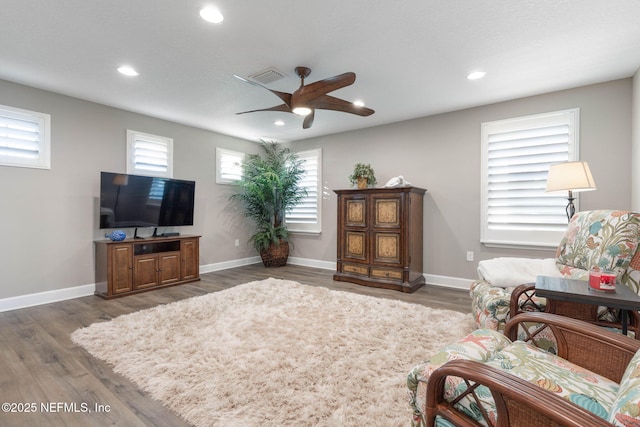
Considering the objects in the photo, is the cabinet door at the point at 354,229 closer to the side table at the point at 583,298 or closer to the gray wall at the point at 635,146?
the side table at the point at 583,298

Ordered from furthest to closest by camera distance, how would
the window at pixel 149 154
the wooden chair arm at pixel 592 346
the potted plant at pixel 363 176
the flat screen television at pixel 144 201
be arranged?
the potted plant at pixel 363 176
the window at pixel 149 154
the flat screen television at pixel 144 201
the wooden chair arm at pixel 592 346

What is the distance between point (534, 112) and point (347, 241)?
306cm

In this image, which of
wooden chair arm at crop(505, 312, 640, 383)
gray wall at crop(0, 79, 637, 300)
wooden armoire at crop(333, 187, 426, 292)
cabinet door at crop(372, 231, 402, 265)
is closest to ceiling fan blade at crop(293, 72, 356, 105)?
wooden armoire at crop(333, 187, 426, 292)

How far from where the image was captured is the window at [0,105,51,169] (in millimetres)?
3285

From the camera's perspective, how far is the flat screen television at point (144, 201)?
3.89m

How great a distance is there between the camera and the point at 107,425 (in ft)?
5.12

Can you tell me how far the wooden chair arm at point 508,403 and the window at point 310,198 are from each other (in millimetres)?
4664

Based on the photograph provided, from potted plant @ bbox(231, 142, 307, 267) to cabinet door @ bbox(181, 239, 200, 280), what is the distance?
125cm

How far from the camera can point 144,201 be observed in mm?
4230

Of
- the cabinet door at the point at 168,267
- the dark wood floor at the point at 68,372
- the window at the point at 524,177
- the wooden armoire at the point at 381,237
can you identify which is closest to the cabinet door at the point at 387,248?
the wooden armoire at the point at 381,237

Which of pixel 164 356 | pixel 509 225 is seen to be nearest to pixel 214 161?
pixel 164 356

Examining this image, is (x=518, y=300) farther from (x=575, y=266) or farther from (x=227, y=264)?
(x=227, y=264)

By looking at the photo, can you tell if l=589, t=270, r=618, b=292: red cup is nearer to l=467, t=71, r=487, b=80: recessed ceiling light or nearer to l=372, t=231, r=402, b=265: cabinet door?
l=467, t=71, r=487, b=80: recessed ceiling light

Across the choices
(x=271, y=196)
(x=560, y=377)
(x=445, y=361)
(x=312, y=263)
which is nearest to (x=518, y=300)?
(x=560, y=377)
